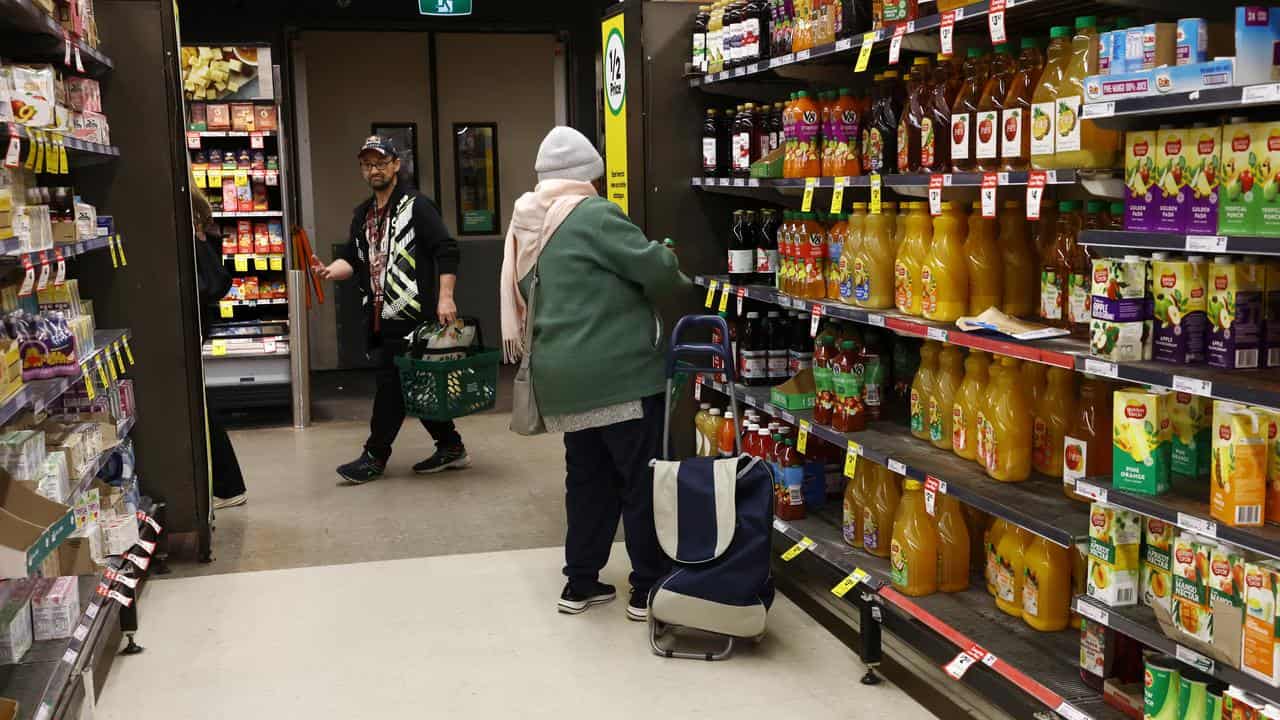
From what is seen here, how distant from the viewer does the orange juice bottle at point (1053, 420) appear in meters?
3.59

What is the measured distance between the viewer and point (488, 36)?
11648mm

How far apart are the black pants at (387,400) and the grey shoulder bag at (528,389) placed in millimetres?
2366

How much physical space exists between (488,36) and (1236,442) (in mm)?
9960

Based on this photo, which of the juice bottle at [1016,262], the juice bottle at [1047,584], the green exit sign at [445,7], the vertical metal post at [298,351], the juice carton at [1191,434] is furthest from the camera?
the green exit sign at [445,7]

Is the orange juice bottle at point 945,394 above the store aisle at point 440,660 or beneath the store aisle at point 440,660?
above

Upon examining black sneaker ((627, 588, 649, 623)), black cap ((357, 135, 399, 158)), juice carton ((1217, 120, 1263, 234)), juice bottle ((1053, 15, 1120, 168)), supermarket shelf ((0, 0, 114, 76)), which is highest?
supermarket shelf ((0, 0, 114, 76))

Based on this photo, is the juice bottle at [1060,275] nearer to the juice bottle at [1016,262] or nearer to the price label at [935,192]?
the juice bottle at [1016,262]

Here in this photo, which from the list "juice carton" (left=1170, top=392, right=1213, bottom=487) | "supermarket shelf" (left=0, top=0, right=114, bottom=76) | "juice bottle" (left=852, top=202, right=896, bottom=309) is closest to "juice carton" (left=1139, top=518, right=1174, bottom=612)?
→ "juice carton" (left=1170, top=392, right=1213, bottom=487)

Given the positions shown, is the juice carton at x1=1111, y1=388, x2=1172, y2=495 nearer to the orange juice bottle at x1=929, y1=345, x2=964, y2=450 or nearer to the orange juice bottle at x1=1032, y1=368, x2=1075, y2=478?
the orange juice bottle at x1=1032, y1=368, x2=1075, y2=478

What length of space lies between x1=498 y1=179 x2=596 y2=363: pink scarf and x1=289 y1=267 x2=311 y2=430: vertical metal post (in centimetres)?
428

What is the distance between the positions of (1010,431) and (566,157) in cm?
187

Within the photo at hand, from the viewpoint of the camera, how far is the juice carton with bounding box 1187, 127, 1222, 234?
2.64 metres

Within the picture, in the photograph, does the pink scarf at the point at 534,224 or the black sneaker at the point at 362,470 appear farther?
the black sneaker at the point at 362,470

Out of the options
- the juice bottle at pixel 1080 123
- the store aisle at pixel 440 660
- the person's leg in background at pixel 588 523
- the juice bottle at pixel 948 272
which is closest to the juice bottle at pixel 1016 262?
the juice bottle at pixel 948 272
